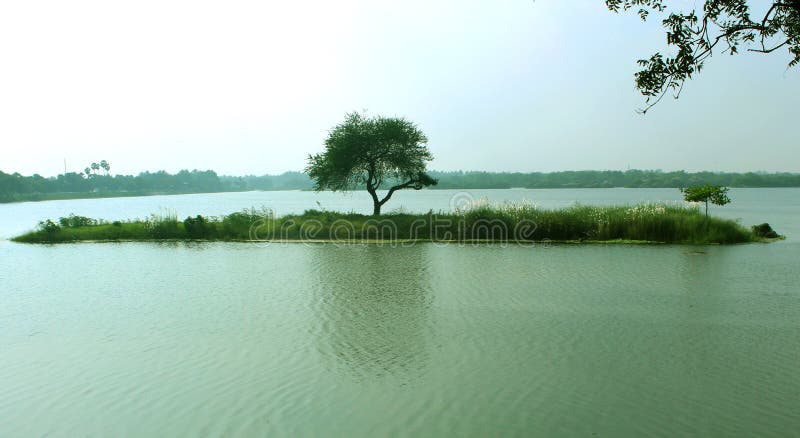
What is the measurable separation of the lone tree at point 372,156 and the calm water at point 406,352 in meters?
11.3

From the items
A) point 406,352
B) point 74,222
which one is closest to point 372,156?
point 74,222

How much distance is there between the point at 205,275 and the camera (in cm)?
1467

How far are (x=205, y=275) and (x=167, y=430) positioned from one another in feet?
31.9

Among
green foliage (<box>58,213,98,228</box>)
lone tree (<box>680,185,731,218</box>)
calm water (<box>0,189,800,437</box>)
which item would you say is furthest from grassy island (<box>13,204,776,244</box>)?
calm water (<box>0,189,800,437</box>)

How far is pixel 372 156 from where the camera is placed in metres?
26.0

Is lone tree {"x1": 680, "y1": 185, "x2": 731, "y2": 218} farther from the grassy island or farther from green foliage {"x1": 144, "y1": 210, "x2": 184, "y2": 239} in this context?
green foliage {"x1": 144, "y1": 210, "x2": 184, "y2": 239}

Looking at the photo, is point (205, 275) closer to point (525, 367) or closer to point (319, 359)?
point (319, 359)

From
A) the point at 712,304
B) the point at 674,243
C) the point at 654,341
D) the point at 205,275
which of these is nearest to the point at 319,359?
the point at 654,341

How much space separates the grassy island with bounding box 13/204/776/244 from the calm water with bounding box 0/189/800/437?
5.95 meters

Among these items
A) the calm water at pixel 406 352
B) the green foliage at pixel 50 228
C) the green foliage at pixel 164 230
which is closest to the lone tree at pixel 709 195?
the calm water at pixel 406 352

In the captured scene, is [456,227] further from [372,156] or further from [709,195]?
[709,195]

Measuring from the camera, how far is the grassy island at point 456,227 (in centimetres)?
2103

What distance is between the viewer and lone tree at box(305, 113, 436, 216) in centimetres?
2566

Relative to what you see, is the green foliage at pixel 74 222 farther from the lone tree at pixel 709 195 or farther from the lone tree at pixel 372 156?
the lone tree at pixel 709 195
